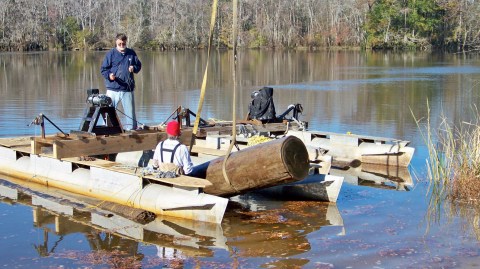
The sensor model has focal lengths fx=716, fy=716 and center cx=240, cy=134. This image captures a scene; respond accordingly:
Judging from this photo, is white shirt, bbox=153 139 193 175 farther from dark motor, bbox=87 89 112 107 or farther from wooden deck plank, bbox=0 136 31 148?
wooden deck plank, bbox=0 136 31 148

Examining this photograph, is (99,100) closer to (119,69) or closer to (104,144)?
(104,144)

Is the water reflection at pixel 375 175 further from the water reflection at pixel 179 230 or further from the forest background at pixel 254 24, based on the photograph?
the forest background at pixel 254 24

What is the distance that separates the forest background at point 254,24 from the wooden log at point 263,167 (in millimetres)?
71938

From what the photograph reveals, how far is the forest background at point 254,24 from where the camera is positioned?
81.6m

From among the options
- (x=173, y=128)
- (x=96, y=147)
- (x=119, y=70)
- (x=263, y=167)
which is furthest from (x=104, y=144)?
(x=263, y=167)

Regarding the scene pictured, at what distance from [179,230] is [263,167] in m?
1.39

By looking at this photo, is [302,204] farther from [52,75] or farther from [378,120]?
[52,75]

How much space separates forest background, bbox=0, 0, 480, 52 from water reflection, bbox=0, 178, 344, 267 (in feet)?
233

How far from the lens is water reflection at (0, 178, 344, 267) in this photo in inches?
335

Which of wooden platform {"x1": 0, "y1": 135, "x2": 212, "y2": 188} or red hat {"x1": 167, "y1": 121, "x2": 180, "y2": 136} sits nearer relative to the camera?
red hat {"x1": 167, "y1": 121, "x2": 180, "y2": 136}

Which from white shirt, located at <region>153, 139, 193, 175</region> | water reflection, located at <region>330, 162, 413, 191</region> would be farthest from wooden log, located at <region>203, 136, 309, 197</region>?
water reflection, located at <region>330, 162, 413, 191</region>

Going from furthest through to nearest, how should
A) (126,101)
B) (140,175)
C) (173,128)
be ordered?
(126,101), (140,175), (173,128)

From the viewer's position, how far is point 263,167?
9547 millimetres

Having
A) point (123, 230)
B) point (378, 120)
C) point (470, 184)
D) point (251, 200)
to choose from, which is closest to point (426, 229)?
point (470, 184)
